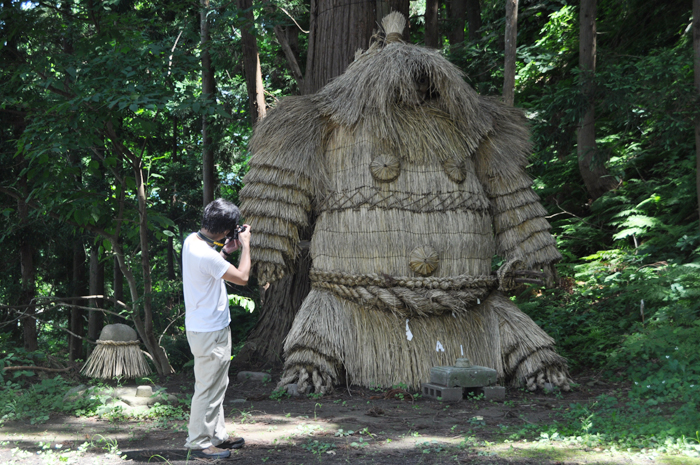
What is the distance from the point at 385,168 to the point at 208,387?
243 cm

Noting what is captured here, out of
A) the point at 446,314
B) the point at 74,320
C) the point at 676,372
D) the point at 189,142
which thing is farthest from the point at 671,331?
the point at 189,142

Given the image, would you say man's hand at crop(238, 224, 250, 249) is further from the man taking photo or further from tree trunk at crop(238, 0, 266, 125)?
tree trunk at crop(238, 0, 266, 125)

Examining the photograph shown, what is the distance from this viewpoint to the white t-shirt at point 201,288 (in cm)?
324

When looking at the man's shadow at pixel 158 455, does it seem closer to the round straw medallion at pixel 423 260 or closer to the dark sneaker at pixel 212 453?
the dark sneaker at pixel 212 453

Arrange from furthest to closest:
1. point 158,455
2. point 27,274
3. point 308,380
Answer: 1. point 27,274
2. point 308,380
3. point 158,455

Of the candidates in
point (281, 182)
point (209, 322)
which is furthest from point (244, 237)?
point (281, 182)

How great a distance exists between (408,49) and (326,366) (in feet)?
8.89

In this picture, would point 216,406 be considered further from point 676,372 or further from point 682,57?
point 682,57

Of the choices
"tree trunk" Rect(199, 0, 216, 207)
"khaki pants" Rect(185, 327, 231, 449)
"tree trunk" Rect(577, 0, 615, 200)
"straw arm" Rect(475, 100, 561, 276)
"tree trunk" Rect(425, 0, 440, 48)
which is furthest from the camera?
"tree trunk" Rect(425, 0, 440, 48)

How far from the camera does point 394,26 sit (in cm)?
531

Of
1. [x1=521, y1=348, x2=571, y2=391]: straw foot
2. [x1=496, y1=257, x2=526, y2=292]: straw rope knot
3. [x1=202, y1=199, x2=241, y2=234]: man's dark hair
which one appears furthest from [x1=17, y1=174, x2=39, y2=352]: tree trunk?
[x1=521, y1=348, x2=571, y2=391]: straw foot

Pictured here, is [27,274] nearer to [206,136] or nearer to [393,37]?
[206,136]

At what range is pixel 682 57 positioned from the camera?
5852mm

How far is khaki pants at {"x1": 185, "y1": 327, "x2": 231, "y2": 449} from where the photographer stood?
126 inches
